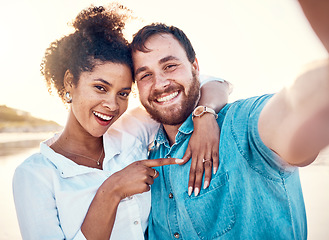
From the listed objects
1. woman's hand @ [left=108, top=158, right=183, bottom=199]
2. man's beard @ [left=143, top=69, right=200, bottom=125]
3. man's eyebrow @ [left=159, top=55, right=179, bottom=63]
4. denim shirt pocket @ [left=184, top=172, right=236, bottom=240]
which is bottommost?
denim shirt pocket @ [left=184, top=172, right=236, bottom=240]

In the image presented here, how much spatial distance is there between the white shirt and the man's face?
38 cm

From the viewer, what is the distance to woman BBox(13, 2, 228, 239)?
168 cm

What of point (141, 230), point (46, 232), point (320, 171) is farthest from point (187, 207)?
point (320, 171)

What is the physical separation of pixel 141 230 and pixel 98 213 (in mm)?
373

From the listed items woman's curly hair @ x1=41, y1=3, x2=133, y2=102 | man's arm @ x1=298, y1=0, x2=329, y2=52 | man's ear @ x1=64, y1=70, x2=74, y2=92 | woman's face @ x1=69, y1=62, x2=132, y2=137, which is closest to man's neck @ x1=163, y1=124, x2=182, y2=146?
woman's face @ x1=69, y1=62, x2=132, y2=137

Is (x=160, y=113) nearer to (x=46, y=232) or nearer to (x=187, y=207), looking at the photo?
(x=187, y=207)

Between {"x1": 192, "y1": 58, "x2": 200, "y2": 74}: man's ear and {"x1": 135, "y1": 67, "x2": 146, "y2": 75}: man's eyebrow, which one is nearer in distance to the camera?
{"x1": 135, "y1": 67, "x2": 146, "y2": 75}: man's eyebrow

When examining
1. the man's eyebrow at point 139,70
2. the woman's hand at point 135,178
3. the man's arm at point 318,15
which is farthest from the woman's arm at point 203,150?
the man's arm at point 318,15

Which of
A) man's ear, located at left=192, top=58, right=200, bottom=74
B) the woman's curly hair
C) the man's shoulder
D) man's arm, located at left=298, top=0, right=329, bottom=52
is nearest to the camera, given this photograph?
man's arm, located at left=298, top=0, right=329, bottom=52

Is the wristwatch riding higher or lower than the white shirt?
higher

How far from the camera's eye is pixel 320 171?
5672 mm

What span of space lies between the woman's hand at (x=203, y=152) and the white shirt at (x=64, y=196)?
1.60 feet

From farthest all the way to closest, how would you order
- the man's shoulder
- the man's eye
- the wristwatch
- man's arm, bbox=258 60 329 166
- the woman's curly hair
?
the man's eye → the woman's curly hair → the wristwatch → the man's shoulder → man's arm, bbox=258 60 329 166

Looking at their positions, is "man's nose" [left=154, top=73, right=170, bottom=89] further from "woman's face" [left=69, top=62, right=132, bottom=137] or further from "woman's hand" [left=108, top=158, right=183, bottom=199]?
"woman's hand" [left=108, top=158, right=183, bottom=199]
